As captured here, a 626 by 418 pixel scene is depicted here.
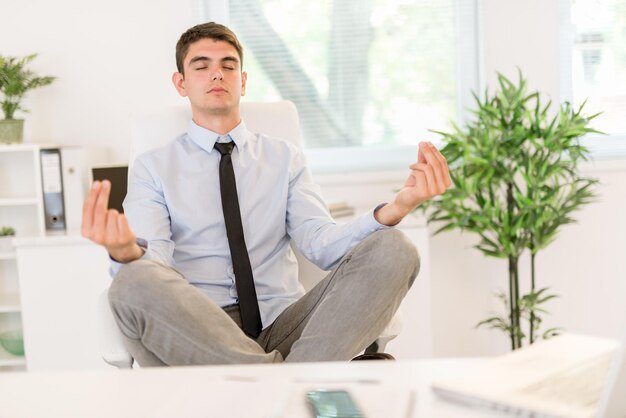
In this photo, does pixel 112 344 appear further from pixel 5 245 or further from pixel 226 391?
pixel 5 245

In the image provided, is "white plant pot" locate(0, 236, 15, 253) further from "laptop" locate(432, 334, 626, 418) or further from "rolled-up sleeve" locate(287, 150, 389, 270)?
"laptop" locate(432, 334, 626, 418)

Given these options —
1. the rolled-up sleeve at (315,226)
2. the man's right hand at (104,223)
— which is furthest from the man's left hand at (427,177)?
the man's right hand at (104,223)

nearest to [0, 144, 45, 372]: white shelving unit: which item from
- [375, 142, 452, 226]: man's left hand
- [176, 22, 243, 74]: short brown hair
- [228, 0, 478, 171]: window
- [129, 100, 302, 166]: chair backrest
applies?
[228, 0, 478, 171]: window

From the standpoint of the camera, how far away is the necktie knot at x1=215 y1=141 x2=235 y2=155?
7.55ft

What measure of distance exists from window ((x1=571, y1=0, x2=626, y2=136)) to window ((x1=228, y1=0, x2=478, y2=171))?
410 millimetres

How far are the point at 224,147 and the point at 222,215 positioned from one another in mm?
198

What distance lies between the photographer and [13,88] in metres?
3.21

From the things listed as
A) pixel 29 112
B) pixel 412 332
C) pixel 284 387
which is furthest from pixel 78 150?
pixel 284 387

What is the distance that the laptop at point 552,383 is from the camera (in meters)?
0.88

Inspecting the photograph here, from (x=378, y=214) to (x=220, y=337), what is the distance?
0.49 metres

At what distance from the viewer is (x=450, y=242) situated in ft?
11.1

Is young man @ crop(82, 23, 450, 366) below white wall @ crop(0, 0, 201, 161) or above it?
below

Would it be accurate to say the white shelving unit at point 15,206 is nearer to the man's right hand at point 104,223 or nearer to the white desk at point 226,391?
the man's right hand at point 104,223

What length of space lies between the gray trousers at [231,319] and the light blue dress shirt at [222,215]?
1.16 feet
